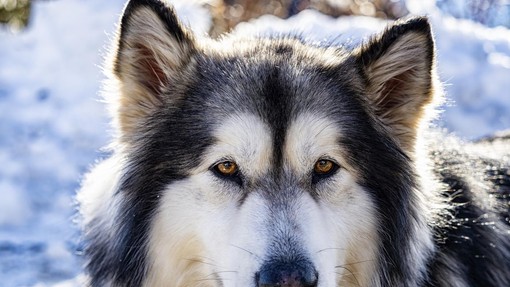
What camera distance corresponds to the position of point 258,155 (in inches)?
131

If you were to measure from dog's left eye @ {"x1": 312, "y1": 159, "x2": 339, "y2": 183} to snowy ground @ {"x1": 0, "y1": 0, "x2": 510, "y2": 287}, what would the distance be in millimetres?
2905

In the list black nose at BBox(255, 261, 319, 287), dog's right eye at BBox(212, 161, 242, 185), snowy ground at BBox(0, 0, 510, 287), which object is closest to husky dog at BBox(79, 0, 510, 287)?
dog's right eye at BBox(212, 161, 242, 185)

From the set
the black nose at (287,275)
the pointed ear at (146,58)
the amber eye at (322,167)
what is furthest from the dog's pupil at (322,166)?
the pointed ear at (146,58)

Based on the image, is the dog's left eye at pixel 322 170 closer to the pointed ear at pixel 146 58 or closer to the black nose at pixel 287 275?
the black nose at pixel 287 275

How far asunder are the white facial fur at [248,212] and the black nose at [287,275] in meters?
0.19

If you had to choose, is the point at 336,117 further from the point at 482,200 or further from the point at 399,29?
the point at 482,200

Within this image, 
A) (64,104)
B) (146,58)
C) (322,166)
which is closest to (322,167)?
(322,166)

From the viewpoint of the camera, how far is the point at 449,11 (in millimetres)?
11578

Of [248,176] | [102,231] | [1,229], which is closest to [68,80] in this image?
[1,229]

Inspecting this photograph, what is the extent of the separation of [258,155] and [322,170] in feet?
0.94

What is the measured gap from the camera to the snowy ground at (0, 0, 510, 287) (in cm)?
633

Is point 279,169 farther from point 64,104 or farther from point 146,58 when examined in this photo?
point 64,104

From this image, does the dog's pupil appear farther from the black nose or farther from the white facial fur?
the black nose

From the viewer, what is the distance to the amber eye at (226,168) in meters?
3.34
